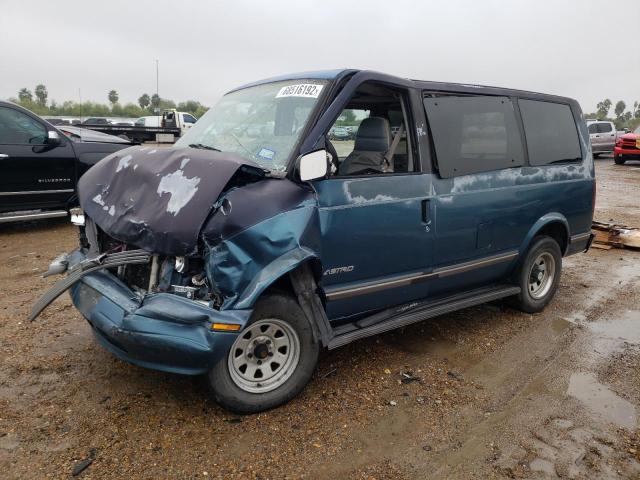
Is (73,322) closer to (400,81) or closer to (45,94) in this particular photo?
(400,81)

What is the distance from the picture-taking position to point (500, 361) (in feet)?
13.0

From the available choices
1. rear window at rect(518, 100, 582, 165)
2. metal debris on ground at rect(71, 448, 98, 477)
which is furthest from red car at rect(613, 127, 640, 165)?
metal debris on ground at rect(71, 448, 98, 477)

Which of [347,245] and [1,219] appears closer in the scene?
[347,245]

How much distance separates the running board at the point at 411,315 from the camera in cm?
342

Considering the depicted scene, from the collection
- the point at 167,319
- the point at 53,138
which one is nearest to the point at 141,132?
the point at 53,138

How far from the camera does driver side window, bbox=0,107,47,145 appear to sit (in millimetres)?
7141

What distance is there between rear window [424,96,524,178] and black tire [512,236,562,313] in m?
0.88

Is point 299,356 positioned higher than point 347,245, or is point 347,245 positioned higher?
point 347,245

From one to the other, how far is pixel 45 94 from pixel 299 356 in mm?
68090

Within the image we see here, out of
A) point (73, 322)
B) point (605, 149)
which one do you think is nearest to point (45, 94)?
point (605, 149)

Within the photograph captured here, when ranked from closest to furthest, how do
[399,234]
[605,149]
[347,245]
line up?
[347,245] → [399,234] → [605,149]

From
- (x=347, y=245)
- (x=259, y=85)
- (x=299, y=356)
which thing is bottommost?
(x=299, y=356)

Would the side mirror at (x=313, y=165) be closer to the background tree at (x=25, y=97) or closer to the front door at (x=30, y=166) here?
the front door at (x=30, y=166)

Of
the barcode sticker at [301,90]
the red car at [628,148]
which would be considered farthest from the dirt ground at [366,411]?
the red car at [628,148]
